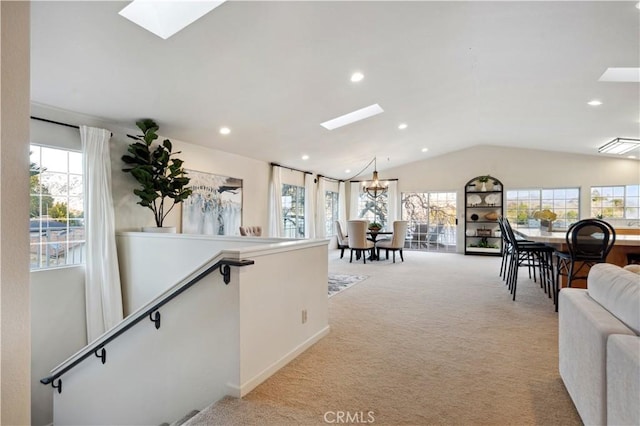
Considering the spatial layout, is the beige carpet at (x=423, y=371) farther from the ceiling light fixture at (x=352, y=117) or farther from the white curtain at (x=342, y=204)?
the white curtain at (x=342, y=204)

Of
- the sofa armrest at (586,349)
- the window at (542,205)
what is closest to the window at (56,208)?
the sofa armrest at (586,349)

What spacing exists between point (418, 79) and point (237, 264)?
3.78 meters

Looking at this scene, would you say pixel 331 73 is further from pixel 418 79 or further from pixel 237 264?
pixel 237 264

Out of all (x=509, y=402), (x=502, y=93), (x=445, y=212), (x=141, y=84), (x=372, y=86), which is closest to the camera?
(x=509, y=402)

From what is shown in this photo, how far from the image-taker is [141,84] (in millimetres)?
3482

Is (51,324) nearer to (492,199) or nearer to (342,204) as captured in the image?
(342,204)

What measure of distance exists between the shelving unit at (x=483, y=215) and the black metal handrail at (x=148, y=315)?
876 centimetres

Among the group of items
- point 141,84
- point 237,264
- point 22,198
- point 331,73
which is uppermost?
point 331,73

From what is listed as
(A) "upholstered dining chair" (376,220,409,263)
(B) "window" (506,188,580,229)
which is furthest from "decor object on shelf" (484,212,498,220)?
(A) "upholstered dining chair" (376,220,409,263)

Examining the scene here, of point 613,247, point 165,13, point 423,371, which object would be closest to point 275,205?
point 165,13

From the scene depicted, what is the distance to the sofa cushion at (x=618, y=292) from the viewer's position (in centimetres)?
147

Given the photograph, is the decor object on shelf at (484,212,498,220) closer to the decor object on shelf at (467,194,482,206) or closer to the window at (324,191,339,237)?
the decor object on shelf at (467,194,482,206)

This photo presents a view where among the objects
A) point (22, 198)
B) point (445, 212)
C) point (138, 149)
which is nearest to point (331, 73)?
point (138, 149)

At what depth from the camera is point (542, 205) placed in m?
8.84
